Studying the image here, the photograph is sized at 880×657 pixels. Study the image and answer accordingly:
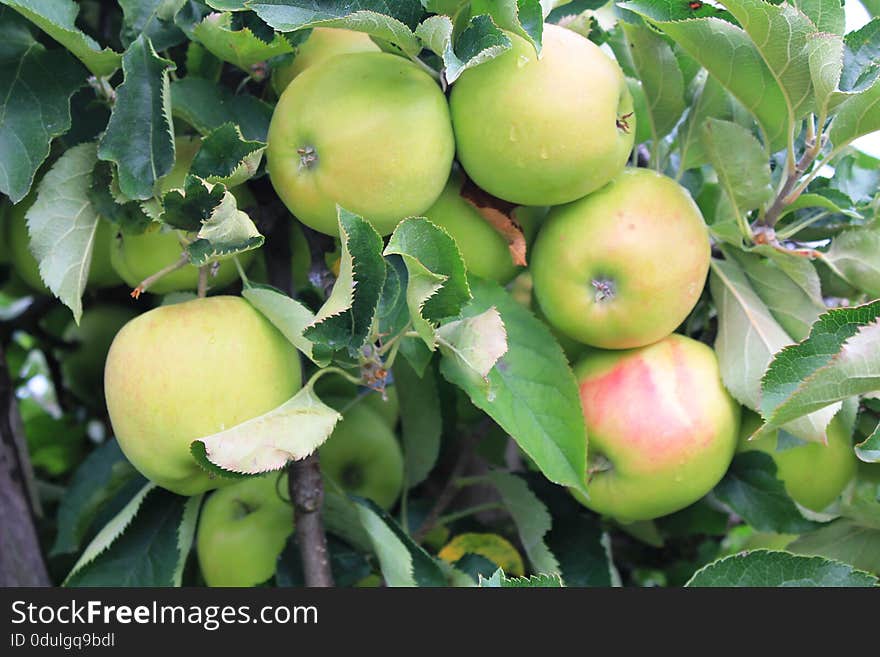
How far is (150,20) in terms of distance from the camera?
0.77 m

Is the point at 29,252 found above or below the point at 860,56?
below

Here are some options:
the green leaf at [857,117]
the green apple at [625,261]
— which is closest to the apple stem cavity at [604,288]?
the green apple at [625,261]

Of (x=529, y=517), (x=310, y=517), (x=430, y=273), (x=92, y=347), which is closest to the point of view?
(x=430, y=273)

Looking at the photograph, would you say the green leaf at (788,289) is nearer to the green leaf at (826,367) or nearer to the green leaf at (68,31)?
the green leaf at (826,367)

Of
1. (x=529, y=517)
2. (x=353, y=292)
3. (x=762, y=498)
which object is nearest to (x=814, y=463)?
(x=762, y=498)

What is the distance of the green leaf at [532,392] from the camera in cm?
70

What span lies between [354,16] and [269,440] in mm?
295

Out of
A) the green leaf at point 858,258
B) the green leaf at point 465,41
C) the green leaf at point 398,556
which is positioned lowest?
the green leaf at point 398,556

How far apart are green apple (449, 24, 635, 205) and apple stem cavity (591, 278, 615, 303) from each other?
78 mm

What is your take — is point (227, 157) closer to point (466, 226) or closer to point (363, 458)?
point (466, 226)

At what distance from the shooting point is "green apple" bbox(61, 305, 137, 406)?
1220 millimetres

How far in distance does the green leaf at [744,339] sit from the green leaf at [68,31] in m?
0.56

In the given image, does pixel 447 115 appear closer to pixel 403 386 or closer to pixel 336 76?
pixel 336 76

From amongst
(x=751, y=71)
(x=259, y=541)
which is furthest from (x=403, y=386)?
(x=751, y=71)
